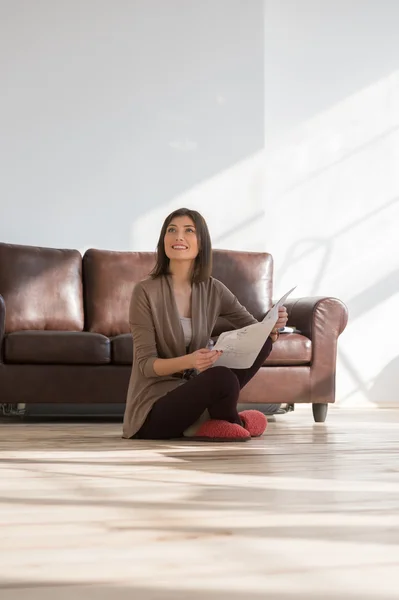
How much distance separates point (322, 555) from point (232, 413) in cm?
178

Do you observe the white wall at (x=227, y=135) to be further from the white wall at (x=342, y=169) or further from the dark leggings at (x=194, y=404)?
the dark leggings at (x=194, y=404)

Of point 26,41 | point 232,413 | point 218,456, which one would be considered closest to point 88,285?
point 26,41

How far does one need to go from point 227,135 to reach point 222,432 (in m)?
3.03

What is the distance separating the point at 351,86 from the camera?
588 cm

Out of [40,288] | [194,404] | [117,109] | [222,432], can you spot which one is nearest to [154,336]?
[194,404]

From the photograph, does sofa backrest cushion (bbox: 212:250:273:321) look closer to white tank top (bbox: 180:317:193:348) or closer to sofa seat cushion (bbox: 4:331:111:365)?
sofa seat cushion (bbox: 4:331:111:365)

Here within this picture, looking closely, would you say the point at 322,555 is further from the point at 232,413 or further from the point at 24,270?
the point at 24,270

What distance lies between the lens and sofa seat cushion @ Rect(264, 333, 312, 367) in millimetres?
4352

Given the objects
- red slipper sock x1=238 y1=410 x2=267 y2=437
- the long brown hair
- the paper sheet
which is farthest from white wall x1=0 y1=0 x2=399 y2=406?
the paper sheet

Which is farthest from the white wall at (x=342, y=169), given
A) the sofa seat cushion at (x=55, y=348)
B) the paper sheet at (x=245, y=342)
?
the paper sheet at (x=245, y=342)

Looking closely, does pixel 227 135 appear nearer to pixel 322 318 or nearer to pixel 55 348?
pixel 322 318

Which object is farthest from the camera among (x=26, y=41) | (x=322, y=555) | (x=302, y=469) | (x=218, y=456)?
(x=26, y=41)

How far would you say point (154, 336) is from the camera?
122 inches

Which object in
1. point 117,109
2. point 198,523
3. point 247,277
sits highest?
point 117,109
